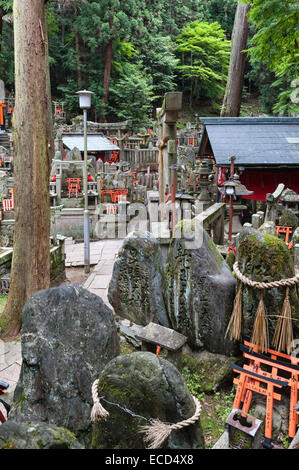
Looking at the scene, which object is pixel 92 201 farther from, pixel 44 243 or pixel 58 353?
pixel 58 353

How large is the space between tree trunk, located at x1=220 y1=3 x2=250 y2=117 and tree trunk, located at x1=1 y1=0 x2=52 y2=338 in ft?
36.2

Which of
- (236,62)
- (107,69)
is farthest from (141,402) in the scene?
(107,69)

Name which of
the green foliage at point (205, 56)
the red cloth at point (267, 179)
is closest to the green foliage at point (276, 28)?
the red cloth at point (267, 179)

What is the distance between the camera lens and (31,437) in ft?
5.49

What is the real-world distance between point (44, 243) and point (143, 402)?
4538 millimetres

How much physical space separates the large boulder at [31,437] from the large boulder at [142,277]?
274cm

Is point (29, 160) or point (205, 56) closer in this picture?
point (29, 160)

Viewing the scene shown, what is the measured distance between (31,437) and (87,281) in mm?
6661

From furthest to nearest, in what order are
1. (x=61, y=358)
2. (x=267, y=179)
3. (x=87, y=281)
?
(x=267, y=179) → (x=87, y=281) → (x=61, y=358)

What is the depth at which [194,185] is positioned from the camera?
17125mm

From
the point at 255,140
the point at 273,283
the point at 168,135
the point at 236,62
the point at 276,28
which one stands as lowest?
the point at 273,283

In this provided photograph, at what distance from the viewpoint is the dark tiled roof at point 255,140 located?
33.0 ft

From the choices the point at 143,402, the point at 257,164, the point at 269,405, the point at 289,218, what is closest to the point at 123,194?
the point at 257,164

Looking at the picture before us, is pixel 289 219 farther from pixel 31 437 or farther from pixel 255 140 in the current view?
pixel 31 437
